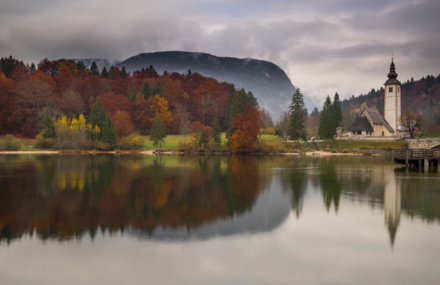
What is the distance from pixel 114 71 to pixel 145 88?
2661cm

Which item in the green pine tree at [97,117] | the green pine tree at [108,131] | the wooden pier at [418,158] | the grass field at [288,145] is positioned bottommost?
the wooden pier at [418,158]

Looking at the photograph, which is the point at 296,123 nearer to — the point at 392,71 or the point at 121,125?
the point at 392,71

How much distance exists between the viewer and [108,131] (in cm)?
7600

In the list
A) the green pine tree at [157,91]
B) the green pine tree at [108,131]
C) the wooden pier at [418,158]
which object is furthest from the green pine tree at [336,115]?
the green pine tree at [108,131]

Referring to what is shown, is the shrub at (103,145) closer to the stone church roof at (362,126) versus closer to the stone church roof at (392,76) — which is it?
the stone church roof at (362,126)

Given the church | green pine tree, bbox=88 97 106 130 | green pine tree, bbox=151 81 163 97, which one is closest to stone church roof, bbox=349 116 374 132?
the church

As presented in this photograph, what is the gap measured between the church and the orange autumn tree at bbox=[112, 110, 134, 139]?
40.7 m

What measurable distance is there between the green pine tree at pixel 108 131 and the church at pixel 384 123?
42.8 m

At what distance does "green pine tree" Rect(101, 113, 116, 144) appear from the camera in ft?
249

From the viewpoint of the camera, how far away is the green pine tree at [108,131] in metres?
75.8

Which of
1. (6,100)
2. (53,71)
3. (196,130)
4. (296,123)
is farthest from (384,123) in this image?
(53,71)

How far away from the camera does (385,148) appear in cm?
7069

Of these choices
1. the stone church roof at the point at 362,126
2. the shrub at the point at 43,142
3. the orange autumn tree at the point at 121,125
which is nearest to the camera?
the shrub at the point at 43,142

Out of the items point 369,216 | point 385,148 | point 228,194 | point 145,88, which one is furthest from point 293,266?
point 145,88
